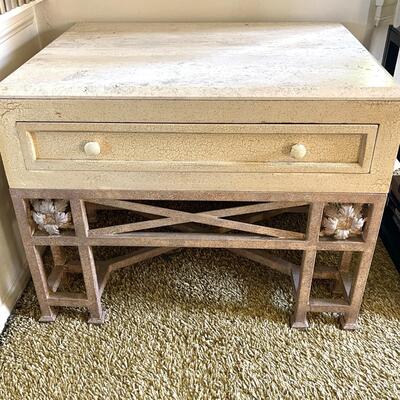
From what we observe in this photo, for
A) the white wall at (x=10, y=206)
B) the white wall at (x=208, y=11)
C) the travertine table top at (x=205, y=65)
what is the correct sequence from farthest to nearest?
the white wall at (x=208, y=11) → the white wall at (x=10, y=206) → the travertine table top at (x=205, y=65)

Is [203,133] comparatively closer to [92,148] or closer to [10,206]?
[92,148]

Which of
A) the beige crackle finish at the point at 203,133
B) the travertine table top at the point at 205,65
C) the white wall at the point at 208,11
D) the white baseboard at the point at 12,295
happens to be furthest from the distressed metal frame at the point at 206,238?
the white wall at the point at 208,11

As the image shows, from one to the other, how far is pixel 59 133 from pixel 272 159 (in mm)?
470

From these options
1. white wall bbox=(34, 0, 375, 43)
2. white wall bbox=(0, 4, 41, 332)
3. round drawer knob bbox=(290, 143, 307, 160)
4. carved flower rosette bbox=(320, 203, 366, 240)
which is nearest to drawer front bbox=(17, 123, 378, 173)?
round drawer knob bbox=(290, 143, 307, 160)

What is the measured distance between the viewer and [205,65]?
3.48 feet

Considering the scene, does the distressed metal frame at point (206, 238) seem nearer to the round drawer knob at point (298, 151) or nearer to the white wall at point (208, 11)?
the round drawer knob at point (298, 151)

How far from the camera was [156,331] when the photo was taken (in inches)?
49.3

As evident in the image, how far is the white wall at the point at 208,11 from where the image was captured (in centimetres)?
141

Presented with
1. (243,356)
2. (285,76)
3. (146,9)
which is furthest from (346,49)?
(243,356)

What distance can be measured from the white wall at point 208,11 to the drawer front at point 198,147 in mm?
623

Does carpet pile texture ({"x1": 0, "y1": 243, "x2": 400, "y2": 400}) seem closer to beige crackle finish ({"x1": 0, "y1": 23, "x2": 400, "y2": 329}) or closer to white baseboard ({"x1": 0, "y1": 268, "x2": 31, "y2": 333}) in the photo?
white baseboard ({"x1": 0, "y1": 268, "x2": 31, "y2": 333})

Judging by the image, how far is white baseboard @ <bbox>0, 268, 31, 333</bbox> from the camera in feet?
4.17

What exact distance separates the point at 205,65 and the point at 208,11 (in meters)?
0.46

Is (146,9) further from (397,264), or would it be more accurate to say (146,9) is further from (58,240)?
(397,264)
